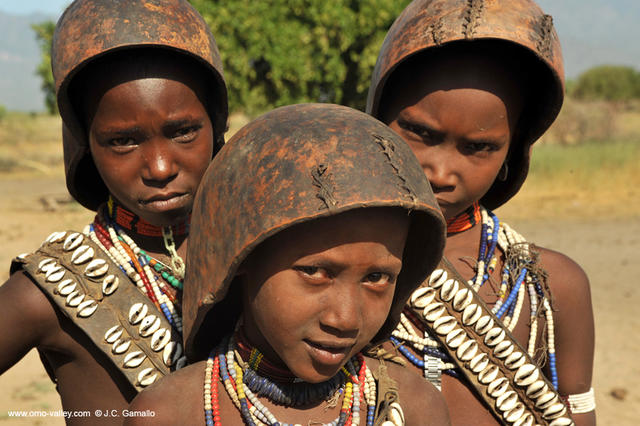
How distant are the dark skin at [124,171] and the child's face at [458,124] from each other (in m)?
0.78

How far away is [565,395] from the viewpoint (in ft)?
8.58

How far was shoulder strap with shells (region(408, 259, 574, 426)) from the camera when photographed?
238 centimetres

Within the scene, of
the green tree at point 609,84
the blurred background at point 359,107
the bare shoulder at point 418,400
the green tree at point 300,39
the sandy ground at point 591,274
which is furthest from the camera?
the green tree at point 609,84

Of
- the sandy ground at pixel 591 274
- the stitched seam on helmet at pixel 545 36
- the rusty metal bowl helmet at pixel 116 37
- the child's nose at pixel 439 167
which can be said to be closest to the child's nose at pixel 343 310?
the child's nose at pixel 439 167

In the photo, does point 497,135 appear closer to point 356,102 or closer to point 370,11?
point 370,11

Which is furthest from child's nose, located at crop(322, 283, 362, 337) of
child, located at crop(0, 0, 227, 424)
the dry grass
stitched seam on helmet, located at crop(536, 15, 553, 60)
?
the dry grass

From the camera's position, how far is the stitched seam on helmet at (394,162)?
5.29ft

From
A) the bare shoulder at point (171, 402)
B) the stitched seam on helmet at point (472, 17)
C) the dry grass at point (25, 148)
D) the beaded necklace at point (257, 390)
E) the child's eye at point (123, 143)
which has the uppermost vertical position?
the stitched seam on helmet at point (472, 17)

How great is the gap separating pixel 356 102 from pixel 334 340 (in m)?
11.5

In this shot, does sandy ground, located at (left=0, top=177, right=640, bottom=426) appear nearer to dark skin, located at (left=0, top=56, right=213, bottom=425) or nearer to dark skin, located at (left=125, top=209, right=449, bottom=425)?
dark skin, located at (left=0, top=56, right=213, bottom=425)

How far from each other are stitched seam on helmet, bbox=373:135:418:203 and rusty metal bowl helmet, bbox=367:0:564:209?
729 millimetres

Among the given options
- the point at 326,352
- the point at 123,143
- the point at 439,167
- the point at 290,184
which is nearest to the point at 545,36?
the point at 439,167

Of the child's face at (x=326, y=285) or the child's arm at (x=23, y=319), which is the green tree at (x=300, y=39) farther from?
the child's face at (x=326, y=285)

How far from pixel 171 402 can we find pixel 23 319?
74 centimetres
